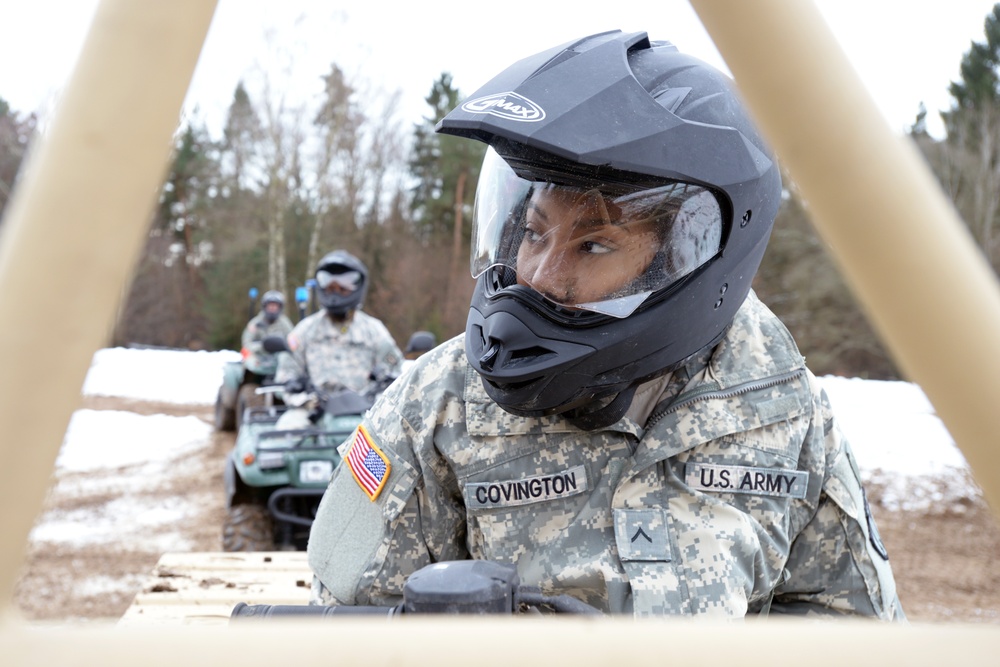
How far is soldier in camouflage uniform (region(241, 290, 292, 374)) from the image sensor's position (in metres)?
10.5

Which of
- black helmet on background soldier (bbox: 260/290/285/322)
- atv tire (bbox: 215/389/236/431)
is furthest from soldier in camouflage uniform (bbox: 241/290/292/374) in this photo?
atv tire (bbox: 215/389/236/431)

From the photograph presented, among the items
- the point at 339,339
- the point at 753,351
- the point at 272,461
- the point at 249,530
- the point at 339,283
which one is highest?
the point at 339,283

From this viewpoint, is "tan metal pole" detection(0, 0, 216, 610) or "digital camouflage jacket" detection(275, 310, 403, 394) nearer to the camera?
"tan metal pole" detection(0, 0, 216, 610)

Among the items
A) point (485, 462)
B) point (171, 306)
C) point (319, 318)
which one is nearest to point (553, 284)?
point (485, 462)

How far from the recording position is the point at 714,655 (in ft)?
0.99

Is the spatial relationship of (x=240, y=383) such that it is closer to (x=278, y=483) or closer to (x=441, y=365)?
(x=278, y=483)

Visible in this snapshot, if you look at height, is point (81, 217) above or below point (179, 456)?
above

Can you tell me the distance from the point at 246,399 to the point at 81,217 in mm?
10019

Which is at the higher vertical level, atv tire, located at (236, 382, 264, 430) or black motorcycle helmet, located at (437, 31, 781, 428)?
black motorcycle helmet, located at (437, 31, 781, 428)

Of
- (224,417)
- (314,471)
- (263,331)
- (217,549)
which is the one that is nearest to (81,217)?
(314,471)

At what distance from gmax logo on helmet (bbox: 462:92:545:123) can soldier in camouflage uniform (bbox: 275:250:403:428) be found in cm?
Result: 637

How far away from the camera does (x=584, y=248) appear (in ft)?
5.02

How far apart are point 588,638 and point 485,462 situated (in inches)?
53.2

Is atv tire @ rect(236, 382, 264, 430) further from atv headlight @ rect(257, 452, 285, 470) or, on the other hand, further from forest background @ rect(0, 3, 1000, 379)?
forest background @ rect(0, 3, 1000, 379)
